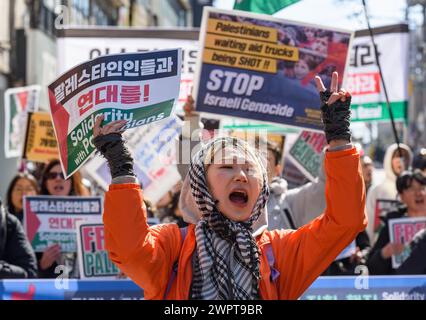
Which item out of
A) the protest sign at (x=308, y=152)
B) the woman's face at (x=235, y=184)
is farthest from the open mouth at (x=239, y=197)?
the protest sign at (x=308, y=152)

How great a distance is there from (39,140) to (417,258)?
16.7 feet

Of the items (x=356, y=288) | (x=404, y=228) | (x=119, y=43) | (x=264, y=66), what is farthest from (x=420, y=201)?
(x=119, y=43)

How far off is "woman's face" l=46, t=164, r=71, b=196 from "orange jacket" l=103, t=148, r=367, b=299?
14.4 ft

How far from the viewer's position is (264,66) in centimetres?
722

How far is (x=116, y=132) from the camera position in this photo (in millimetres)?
3361

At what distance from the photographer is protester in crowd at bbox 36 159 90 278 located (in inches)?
277

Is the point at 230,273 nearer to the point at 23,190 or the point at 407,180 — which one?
the point at 407,180

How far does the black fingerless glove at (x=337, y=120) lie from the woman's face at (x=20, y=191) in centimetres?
528

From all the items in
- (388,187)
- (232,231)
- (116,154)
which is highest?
(116,154)

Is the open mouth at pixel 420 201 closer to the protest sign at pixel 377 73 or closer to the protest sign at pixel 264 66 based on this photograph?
the protest sign at pixel 264 66

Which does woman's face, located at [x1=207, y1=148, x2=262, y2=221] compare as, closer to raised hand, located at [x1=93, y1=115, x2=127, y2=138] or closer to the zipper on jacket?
the zipper on jacket

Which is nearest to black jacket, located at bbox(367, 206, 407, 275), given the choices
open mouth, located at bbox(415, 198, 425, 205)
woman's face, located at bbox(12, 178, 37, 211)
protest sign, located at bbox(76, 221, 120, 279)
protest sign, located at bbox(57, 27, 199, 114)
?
open mouth, located at bbox(415, 198, 425, 205)

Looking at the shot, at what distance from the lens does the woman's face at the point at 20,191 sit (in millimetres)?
8258
